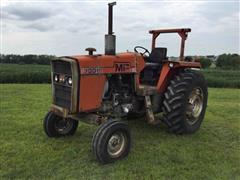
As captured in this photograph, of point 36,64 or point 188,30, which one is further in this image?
point 36,64

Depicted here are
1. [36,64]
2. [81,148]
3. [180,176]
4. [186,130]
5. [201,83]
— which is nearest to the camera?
[180,176]

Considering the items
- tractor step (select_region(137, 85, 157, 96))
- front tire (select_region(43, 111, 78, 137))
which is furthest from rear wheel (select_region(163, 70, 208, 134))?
front tire (select_region(43, 111, 78, 137))

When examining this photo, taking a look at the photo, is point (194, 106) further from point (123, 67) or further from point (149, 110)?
point (123, 67)

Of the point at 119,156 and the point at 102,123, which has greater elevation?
the point at 102,123

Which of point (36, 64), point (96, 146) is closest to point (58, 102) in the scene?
point (96, 146)

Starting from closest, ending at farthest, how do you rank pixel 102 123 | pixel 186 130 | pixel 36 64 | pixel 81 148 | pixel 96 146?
pixel 96 146 → pixel 102 123 → pixel 81 148 → pixel 186 130 → pixel 36 64

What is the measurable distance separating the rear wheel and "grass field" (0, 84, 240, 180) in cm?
21

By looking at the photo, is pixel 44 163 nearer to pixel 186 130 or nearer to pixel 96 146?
pixel 96 146

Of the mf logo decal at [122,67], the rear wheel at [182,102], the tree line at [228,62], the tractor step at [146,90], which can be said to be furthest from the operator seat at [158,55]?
the tree line at [228,62]

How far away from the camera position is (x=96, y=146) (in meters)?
4.48

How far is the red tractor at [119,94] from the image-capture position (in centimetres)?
473

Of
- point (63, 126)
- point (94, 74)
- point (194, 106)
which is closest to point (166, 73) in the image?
point (194, 106)

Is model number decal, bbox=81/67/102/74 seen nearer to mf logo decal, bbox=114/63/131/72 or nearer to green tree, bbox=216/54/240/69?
mf logo decal, bbox=114/63/131/72

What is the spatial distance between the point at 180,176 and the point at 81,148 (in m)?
1.73
